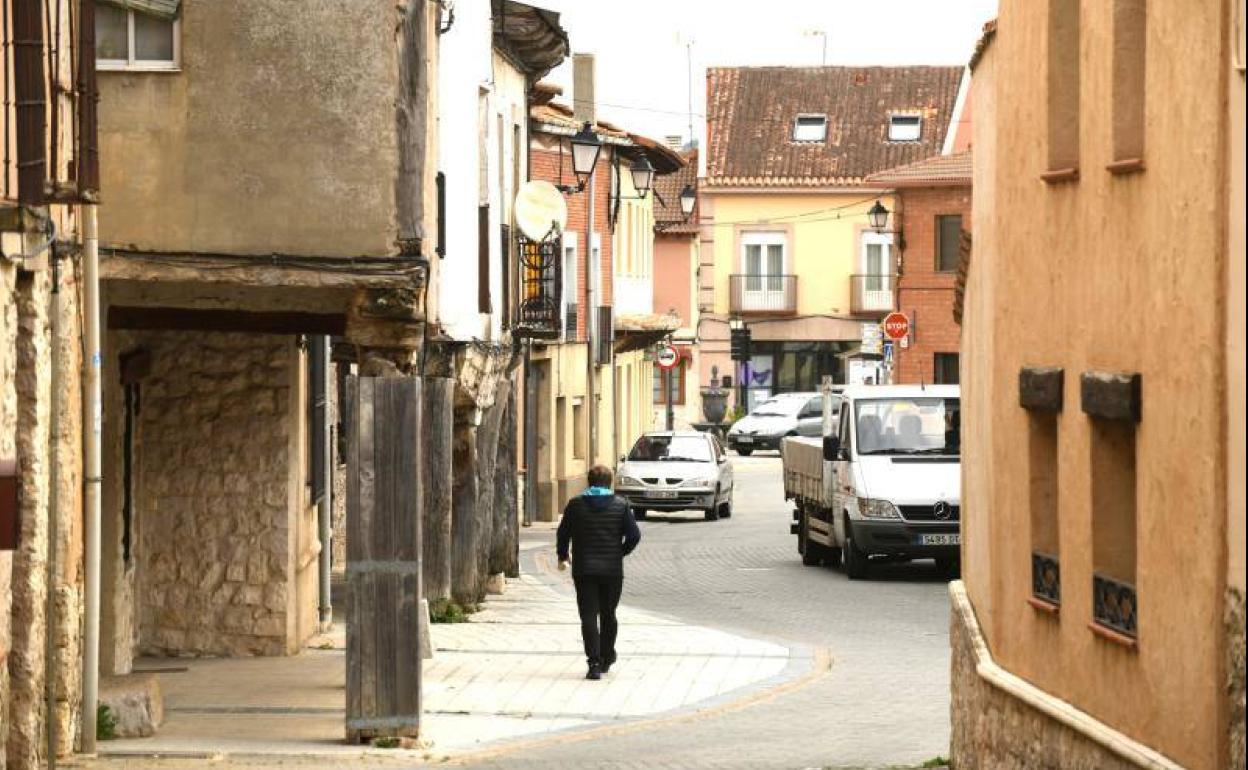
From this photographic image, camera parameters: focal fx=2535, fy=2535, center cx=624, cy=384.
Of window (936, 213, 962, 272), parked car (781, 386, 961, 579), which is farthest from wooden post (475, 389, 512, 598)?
window (936, 213, 962, 272)

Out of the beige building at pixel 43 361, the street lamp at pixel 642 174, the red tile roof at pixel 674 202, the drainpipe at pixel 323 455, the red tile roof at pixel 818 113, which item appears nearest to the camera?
the beige building at pixel 43 361

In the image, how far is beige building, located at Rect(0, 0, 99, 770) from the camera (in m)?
13.1

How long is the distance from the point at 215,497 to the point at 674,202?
188 ft

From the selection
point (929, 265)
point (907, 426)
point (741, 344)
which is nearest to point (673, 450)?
point (907, 426)

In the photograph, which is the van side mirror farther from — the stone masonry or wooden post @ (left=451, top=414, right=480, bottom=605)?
the stone masonry

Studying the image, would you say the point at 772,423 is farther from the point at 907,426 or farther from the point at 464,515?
the point at 464,515

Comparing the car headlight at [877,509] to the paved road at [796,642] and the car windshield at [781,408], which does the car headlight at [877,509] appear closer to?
the paved road at [796,642]

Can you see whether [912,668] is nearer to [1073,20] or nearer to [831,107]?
[1073,20]

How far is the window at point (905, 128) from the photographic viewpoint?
79.7 meters

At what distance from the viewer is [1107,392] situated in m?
10.6

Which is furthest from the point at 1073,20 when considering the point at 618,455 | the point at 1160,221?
the point at 618,455

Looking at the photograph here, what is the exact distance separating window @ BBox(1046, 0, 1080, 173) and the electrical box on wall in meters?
4.88

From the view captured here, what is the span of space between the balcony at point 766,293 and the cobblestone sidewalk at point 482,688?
5329 cm

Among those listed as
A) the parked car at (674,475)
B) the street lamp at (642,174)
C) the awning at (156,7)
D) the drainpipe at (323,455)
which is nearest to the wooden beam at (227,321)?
the awning at (156,7)
